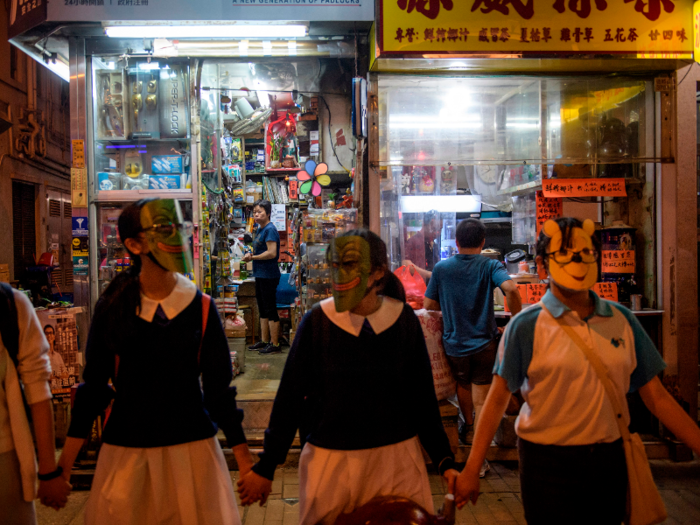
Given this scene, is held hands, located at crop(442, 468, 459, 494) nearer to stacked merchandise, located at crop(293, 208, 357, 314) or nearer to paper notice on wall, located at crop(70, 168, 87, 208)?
stacked merchandise, located at crop(293, 208, 357, 314)

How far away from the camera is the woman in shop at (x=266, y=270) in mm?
6723

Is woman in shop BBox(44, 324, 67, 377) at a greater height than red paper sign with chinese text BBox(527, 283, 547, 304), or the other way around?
red paper sign with chinese text BBox(527, 283, 547, 304)

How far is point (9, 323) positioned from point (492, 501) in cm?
342

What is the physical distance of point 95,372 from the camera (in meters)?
1.99

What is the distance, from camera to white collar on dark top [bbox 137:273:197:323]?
1982 millimetres

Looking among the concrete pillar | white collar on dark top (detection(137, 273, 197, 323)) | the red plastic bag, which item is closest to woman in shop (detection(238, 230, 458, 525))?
white collar on dark top (detection(137, 273, 197, 323))

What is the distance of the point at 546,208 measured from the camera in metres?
5.34

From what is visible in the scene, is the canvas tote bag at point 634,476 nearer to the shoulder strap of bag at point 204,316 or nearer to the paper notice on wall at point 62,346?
the shoulder strap of bag at point 204,316

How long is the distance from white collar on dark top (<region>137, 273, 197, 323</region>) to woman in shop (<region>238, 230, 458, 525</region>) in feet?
1.60

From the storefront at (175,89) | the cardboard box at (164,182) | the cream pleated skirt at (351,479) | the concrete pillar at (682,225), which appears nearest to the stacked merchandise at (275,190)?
the storefront at (175,89)

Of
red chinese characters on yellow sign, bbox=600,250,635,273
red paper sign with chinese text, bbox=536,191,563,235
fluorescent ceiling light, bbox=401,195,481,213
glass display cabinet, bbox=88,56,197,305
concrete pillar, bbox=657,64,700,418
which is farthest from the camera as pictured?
fluorescent ceiling light, bbox=401,195,481,213

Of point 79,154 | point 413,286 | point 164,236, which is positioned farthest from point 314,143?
point 164,236

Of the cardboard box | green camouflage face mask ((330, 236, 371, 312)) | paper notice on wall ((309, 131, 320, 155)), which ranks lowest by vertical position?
green camouflage face mask ((330, 236, 371, 312))

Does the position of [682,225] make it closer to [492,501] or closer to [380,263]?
[492,501]
